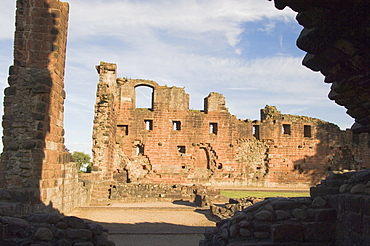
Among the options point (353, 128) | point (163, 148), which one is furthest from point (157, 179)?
point (353, 128)

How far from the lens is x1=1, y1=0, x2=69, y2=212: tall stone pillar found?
286 inches

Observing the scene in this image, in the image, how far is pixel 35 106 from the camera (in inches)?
296

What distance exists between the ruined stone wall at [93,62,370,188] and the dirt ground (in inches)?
397

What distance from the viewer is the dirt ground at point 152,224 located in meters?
6.80

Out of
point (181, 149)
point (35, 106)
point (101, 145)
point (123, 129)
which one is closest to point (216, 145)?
point (181, 149)

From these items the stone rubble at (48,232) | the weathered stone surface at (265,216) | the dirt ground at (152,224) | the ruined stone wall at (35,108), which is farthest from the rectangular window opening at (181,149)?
the weathered stone surface at (265,216)

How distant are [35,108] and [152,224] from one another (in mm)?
4070

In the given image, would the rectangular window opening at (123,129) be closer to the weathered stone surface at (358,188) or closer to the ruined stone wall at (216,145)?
the ruined stone wall at (216,145)

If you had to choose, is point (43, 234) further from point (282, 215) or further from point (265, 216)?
point (282, 215)

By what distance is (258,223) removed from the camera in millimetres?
4934

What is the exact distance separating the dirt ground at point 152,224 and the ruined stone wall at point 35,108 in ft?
5.91

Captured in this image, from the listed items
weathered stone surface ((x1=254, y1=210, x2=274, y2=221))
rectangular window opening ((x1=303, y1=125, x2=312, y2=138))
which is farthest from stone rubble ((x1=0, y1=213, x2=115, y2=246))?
rectangular window opening ((x1=303, y1=125, x2=312, y2=138))

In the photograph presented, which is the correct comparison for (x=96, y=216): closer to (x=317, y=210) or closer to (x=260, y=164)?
(x=317, y=210)

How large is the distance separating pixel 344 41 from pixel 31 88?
6.53 meters
